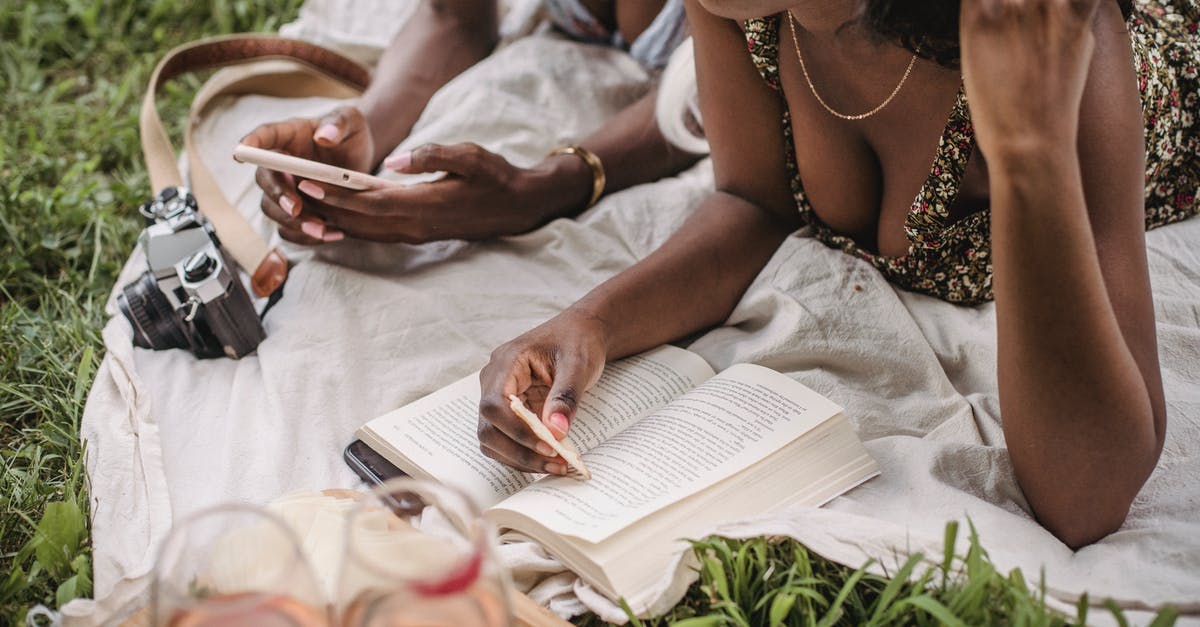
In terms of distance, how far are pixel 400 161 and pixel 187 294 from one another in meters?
0.44

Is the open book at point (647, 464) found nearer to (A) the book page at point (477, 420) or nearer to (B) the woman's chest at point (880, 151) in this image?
(A) the book page at point (477, 420)

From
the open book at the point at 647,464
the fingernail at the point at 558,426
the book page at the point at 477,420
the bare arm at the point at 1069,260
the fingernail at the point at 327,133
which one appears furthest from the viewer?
the fingernail at the point at 327,133

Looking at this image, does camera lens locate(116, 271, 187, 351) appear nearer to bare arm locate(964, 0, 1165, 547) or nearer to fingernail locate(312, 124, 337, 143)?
fingernail locate(312, 124, 337, 143)

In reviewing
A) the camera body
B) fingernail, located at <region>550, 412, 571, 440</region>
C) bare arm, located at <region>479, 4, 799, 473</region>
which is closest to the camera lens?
the camera body

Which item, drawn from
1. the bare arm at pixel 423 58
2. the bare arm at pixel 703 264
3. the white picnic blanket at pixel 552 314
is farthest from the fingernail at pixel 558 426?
the bare arm at pixel 423 58

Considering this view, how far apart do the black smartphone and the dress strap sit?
0.91m

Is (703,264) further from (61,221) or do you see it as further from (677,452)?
(61,221)

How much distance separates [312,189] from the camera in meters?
1.90

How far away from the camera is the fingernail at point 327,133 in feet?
6.62

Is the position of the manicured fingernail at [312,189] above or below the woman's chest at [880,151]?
below

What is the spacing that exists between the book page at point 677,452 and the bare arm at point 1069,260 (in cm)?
30

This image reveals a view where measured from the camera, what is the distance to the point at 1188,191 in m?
1.85

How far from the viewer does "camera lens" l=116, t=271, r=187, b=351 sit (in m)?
1.84

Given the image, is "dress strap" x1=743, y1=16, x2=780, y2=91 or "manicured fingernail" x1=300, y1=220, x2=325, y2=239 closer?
"dress strap" x1=743, y1=16, x2=780, y2=91
